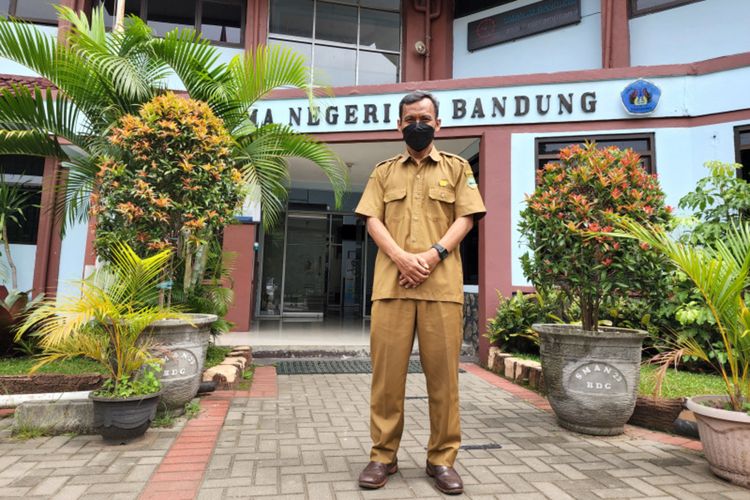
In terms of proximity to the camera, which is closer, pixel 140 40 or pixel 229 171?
pixel 229 171

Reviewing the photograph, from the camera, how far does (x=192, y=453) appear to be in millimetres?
2836

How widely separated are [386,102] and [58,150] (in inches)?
163

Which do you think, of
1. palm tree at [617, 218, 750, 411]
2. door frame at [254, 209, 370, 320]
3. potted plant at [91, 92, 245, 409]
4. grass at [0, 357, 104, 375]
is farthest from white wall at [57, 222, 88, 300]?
palm tree at [617, 218, 750, 411]

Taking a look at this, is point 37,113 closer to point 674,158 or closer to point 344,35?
point 344,35

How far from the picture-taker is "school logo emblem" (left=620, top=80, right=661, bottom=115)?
6.12 meters

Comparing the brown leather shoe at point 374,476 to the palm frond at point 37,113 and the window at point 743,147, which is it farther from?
the window at point 743,147

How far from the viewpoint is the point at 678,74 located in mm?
6137

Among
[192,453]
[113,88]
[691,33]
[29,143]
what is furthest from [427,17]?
[192,453]

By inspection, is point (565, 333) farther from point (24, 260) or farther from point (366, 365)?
point (24, 260)

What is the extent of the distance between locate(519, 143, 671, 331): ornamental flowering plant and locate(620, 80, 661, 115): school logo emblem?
3.11 meters

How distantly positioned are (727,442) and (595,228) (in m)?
1.48

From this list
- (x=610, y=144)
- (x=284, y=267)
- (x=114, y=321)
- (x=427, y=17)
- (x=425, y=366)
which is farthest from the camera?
(x=284, y=267)

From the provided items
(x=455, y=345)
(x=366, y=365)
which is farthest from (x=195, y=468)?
(x=366, y=365)

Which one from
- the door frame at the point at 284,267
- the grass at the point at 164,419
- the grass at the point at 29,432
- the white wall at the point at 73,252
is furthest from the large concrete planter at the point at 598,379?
the white wall at the point at 73,252
